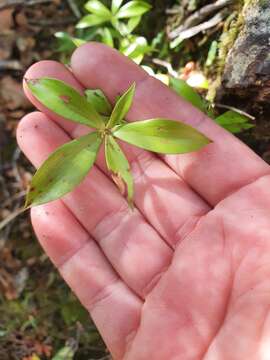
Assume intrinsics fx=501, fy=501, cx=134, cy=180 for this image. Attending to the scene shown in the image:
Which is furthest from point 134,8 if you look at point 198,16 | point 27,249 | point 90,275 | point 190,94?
point 27,249

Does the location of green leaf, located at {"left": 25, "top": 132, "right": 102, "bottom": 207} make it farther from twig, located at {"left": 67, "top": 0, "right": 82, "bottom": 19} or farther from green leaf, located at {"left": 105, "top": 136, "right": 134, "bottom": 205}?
twig, located at {"left": 67, "top": 0, "right": 82, "bottom": 19}

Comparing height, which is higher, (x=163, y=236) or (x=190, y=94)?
(x=190, y=94)

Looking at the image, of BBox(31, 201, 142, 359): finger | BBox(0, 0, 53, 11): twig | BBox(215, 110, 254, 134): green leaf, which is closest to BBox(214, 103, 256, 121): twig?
BBox(215, 110, 254, 134): green leaf

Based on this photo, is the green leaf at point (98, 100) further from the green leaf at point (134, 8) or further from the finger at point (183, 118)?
the green leaf at point (134, 8)

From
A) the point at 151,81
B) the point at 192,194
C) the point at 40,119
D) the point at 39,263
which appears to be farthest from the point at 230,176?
the point at 39,263

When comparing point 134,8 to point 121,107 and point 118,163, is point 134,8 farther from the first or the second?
point 118,163
